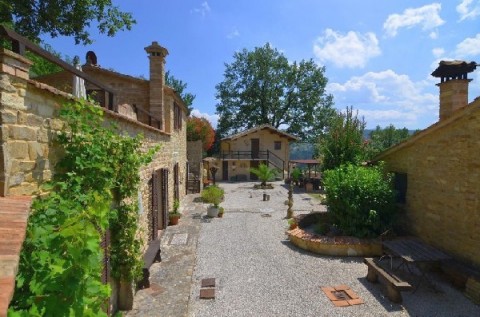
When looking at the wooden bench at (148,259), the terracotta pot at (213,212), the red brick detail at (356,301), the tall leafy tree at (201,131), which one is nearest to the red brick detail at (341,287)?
the red brick detail at (356,301)

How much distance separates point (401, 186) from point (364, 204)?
1.68 m

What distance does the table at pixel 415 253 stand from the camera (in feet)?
23.9

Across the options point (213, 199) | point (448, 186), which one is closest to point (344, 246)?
point (448, 186)

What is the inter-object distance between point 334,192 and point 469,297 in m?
4.67

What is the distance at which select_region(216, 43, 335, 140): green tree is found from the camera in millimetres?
39969

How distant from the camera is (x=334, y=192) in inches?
417

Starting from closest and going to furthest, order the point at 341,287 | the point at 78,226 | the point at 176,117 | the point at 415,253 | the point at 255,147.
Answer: the point at 78,226
the point at 341,287
the point at 415,253
the point at 176,117
the point at 255,147

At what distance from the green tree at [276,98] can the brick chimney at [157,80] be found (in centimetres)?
2910

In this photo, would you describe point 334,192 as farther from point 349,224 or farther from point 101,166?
point 101,166

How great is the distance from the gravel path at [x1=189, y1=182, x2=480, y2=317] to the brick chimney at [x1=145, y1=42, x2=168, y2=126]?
203 inches

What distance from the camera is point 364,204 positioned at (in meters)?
9.97

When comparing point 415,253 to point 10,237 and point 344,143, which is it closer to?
point 344,143

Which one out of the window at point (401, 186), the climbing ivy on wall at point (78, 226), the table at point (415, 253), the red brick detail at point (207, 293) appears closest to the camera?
the climbing ivy on wall at point (78, 226)

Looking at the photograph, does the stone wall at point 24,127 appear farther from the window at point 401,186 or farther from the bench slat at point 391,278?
the window at point 401,186
